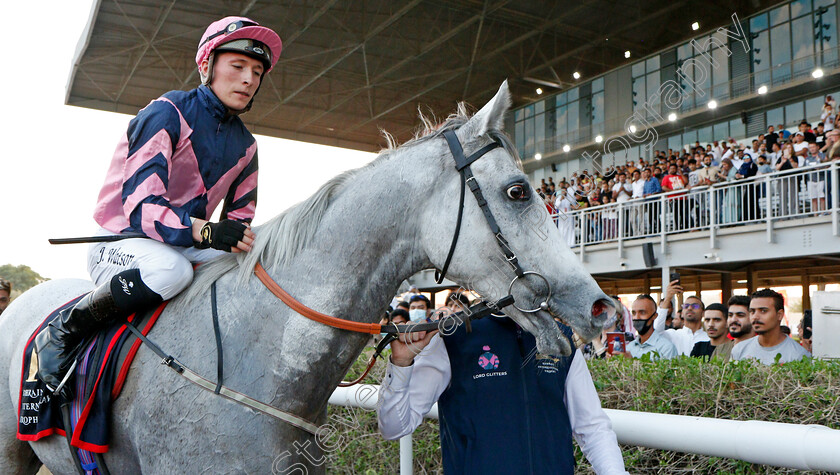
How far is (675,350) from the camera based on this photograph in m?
5.16

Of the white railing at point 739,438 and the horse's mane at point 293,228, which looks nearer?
the white railing at point 739,438

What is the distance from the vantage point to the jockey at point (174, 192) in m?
1.68

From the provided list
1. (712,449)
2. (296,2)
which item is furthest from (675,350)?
(296,2)

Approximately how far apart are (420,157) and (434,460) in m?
1.58

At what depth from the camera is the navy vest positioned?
5.62 feet

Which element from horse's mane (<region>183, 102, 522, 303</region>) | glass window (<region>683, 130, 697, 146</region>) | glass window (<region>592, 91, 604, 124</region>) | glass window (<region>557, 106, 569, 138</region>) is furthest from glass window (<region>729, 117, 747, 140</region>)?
horse's mane (<region>183, 102, 522, 303</region>)

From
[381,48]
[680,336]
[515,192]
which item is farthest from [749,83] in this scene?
[515,192]

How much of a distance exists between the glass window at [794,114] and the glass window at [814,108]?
0.12 metres

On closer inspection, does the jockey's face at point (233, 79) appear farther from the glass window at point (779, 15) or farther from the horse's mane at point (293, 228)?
the glass window at point (779, 15)

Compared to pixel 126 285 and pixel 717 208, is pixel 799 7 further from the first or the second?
pixel 126 285

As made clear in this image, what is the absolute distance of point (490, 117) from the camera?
1.65 meters

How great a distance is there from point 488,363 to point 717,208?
32.3 feet

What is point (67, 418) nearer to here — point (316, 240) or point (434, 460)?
point (316, 240)

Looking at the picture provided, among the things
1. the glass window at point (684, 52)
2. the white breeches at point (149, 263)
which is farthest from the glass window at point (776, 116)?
the white breeches at point (149, 263)
